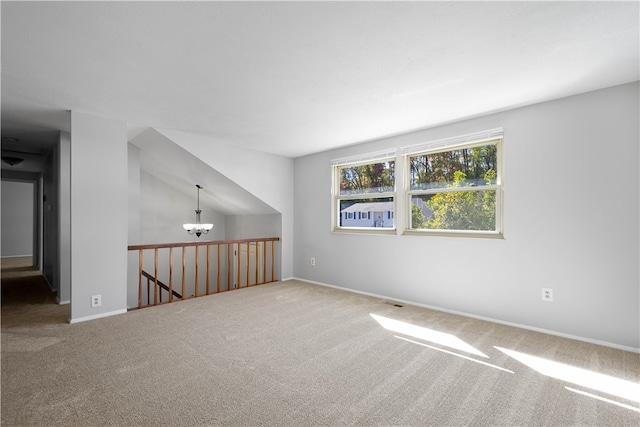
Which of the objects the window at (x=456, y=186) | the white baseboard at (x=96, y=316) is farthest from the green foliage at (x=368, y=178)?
the white baseboard at (x=96, y=316)

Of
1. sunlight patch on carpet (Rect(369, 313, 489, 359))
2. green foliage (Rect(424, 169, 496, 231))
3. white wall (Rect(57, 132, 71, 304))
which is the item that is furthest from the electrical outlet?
green foliage (Rect(424, 169, 496, 231))

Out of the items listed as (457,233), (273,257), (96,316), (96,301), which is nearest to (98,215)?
(96,301)

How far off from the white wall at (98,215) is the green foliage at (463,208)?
3773mm

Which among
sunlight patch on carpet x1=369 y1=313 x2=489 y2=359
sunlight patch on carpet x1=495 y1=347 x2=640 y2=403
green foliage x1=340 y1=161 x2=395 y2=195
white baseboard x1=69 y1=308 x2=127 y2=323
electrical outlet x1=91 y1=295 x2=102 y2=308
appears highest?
green foliage x1=340 y1=161 x2=395 y2=195

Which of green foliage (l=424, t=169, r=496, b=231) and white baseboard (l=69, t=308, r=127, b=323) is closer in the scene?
white baseboard (l=69, t=308, r=127, b=323)

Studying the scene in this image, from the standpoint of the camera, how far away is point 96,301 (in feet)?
10.7

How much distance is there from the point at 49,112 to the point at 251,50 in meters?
2.75

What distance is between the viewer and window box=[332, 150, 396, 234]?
167 inches

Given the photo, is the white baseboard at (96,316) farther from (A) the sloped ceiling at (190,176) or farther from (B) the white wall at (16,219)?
(B) the white wall at (16,219)

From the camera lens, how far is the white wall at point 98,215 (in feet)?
10.3

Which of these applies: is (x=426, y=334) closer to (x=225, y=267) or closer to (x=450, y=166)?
(x=450, y=166)

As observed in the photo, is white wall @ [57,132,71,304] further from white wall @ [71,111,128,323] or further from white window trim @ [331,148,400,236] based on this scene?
white window trim @ [331,148,400,236]

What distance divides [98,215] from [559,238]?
4.78 metres

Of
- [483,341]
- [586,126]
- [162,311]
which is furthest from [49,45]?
[586,126]
